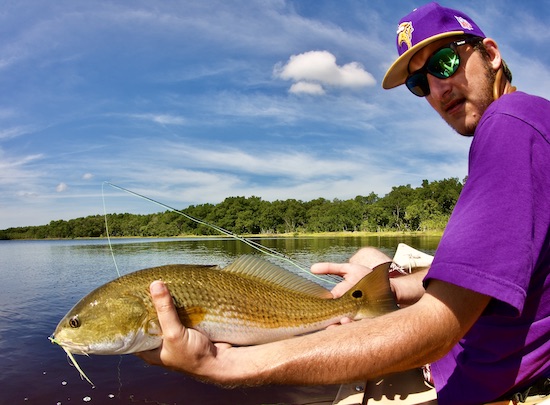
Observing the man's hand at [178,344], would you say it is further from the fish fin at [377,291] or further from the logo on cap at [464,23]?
the logo on cap at [464,23]

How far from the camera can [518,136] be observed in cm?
171

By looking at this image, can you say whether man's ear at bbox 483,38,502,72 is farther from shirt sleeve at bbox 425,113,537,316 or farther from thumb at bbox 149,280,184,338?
thumb at bbox 149,280,184,338

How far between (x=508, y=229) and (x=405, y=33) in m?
1.72

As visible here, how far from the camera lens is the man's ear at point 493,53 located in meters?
2.57

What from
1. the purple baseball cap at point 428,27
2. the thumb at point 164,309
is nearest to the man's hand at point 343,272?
the thumb at point 164,309

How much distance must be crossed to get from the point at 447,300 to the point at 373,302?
127cm

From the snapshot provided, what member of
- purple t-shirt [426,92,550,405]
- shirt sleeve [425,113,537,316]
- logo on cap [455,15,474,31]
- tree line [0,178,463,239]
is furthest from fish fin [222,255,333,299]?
Result: tree line [0,178,463,239]

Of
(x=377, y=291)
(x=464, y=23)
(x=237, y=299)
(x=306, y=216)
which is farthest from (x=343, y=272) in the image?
(x=306, y=216)

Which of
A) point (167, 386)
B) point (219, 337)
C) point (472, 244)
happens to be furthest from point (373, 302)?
point (167, 386)

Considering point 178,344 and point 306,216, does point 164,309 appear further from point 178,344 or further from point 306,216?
point 306,216

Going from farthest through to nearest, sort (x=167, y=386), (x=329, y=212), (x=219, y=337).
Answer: (x=329, y=212) < (x=167, y=386) < (x=219, y=337)

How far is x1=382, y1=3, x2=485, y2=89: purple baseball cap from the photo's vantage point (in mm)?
2568

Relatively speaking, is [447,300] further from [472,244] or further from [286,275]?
[286,275]

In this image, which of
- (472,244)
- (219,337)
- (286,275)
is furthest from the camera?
(286,275)
